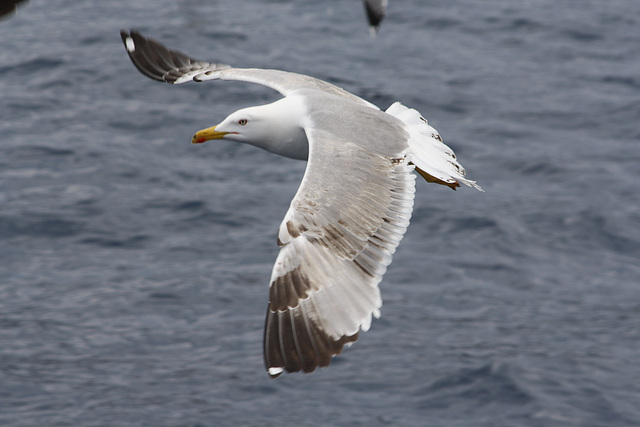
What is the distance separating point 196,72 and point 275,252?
5.90 meters

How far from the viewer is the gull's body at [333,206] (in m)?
6.12

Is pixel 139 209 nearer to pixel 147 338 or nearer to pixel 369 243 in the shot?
pixel 147 338

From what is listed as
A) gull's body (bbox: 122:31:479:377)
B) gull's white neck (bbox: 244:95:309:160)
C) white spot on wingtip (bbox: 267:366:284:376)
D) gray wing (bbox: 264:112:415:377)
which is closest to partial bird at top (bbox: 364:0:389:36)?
gull's body (bbox: 122:31:479:377)

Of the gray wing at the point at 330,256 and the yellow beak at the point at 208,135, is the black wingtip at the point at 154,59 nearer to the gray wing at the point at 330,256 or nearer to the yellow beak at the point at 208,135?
the yellow beak at the point at 208,135

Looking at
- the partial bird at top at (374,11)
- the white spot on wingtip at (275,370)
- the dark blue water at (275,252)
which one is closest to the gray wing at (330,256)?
the white spot on wingtip at (275,370)

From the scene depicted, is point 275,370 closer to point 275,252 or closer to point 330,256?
point 330,256

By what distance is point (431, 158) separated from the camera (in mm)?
7750

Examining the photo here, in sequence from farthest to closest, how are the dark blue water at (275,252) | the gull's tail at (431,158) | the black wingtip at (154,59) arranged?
the dark blue water at (275,252) → the black wingtip at (154,59) → the gull's tail at (431,158)

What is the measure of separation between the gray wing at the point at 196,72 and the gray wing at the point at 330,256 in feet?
5.77

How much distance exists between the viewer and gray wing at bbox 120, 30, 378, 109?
8734 mm

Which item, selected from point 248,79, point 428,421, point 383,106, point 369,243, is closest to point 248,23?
point 383,106

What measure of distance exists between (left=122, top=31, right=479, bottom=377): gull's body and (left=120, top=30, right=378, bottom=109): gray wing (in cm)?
8

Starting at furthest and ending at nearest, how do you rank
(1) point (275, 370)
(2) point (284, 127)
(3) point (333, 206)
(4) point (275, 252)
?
(4) point (275, 252), (2) point (284, 127), (3) point (333, 206), (1) point (275, 370)

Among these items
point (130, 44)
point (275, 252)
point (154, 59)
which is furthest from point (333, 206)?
point (275, 252)
